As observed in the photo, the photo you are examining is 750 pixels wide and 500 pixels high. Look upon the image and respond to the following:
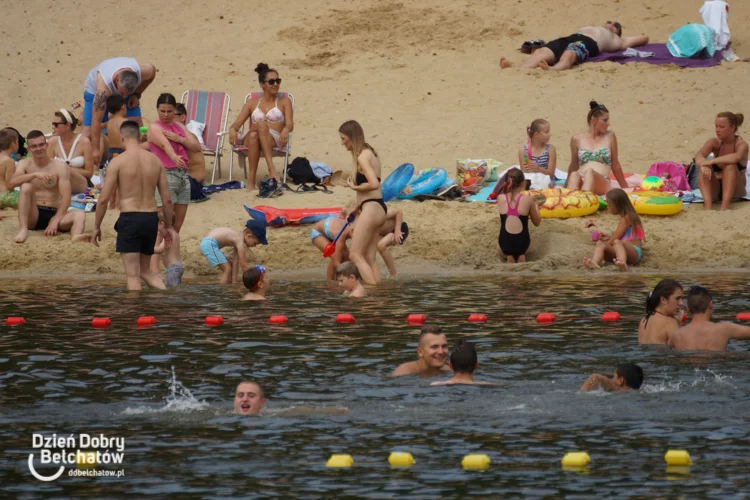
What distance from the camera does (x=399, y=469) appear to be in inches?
251

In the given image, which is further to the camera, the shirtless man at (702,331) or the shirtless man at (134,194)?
the shirtless man at (134,194)

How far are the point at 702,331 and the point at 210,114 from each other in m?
9.64

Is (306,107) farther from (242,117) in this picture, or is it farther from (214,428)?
(214,428)

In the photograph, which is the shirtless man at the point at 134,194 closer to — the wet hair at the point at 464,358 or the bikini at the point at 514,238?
the bikini at the point at 514,238

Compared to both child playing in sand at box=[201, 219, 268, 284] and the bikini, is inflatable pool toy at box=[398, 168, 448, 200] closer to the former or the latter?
the bikini

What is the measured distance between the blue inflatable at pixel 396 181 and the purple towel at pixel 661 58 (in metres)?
6.34

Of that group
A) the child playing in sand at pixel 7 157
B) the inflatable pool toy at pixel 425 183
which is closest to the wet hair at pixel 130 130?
the child playing in sand at pixel 7 157

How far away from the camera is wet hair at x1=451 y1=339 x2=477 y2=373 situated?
8.18 meters

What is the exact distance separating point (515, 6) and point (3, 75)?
31.1 feet

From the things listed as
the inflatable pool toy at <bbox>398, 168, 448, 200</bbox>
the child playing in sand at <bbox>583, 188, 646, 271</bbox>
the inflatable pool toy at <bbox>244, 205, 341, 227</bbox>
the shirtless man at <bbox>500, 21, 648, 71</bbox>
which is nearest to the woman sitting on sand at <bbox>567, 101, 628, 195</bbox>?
the child playing in sand at <bbox>583, 188, 646, 271</bbox>

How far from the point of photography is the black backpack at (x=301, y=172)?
53.1 feet

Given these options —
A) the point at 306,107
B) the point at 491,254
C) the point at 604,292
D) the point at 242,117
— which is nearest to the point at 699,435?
the point at 604,292

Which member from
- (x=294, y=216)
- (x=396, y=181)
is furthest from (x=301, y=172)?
(x=396, y=181)

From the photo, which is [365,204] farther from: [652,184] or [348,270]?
[652,184]
